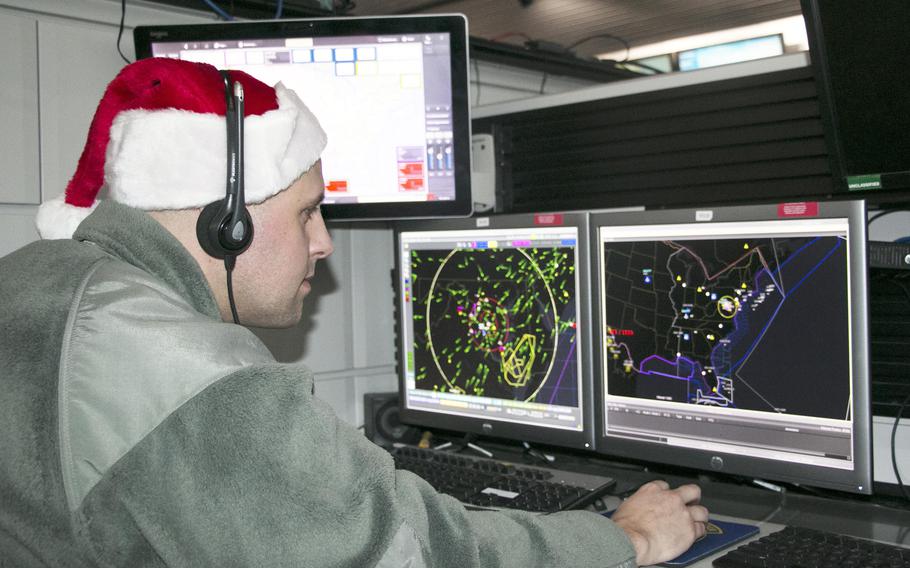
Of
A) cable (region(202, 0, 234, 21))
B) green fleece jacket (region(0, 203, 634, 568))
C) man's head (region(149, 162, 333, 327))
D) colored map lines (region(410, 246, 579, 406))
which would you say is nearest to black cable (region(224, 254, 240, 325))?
man's head (region(149, 162, 333, 327))

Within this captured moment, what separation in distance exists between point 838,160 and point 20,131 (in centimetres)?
131

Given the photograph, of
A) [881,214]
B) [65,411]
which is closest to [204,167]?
[65,411]

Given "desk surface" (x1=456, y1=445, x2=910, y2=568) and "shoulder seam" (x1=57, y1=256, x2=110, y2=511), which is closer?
"shoulder seam" (x1=57, y1=256, x2=110, y2=511)

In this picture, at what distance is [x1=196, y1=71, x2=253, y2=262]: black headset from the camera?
957 mm

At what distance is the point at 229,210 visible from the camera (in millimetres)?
960

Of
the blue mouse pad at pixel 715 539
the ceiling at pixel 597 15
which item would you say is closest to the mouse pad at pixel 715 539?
the blue mouse pad at pixel 715 539

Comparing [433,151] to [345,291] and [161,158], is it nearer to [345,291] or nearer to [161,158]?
[345,291]

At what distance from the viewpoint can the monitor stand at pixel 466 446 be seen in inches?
64.8

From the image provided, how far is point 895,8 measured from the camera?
1.12 m

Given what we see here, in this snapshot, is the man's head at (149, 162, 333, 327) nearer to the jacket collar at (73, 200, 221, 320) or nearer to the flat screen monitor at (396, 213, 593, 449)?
the jacket collar at (73, 200, 221, 320)

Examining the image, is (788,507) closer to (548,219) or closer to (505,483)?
(505,483)

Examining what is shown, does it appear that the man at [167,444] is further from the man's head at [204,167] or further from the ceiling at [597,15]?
the ceiling at [597,15]

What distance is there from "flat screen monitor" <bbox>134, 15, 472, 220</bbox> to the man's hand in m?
0.67

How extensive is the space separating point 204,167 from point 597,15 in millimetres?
4211
